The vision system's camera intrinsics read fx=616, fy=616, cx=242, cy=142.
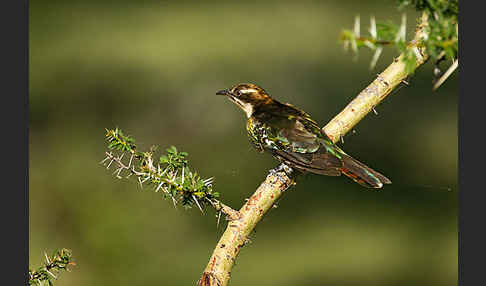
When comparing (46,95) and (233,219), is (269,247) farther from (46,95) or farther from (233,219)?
(233,219)

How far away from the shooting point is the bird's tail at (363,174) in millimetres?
2322

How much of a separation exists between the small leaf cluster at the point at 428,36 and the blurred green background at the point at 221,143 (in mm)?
2576

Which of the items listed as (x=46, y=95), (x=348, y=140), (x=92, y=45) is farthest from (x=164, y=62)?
(x=348, y=140)

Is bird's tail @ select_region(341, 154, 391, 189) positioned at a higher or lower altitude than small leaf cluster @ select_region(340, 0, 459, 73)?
higher

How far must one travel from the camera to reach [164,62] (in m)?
6.98

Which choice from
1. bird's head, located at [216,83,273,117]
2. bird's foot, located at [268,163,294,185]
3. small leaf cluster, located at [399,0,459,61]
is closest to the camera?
small leaf cluster, located at [399,0,459,61]

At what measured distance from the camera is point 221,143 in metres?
5.79

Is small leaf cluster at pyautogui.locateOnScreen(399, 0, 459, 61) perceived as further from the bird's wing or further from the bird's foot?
the bird's wing

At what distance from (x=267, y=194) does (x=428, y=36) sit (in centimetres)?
81

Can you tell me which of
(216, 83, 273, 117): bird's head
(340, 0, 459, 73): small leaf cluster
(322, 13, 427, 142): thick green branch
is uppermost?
(216, 83, 273, 117): bird's head

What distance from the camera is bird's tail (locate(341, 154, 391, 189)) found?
7.62 feet

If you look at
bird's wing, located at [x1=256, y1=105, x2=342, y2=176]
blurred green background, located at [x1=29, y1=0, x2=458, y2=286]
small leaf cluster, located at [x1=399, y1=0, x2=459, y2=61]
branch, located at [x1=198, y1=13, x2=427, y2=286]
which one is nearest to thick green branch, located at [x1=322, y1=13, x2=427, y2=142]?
branch, located at [x1=198, y1=13, x2=427, y2=286]

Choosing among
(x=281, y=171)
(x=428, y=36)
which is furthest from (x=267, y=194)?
(x=428, y=36)

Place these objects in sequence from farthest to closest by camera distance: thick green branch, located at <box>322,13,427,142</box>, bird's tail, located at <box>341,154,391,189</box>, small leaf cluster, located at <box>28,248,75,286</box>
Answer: bird's tail, located at <box>341,154,391,189</box> < thick green branch, located at <box>322,13,427,142</box> < small leaf cluster, located at <box>28,248,75,286</box>
